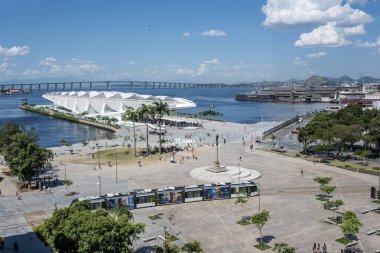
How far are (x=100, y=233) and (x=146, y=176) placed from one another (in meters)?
33.2

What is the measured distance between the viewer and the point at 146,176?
58.8 metres

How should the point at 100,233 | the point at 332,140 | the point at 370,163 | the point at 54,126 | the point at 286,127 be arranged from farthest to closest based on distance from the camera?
the point at 54,126
the point at 286,127
the point at 332,140
the point at 370,163
the point at 100,233

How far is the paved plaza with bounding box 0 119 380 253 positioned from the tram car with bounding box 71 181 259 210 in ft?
3.33

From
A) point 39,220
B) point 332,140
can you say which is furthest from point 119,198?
point 332,140

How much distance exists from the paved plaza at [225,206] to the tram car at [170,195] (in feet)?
3.33

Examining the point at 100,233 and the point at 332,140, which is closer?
the point at 100,233

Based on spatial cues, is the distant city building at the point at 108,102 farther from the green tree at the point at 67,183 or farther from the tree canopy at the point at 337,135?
the green tree at the point at 67,183

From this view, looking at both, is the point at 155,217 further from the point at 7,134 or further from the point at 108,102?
the point at 108,102

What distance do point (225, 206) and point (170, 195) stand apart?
6206 millimetres

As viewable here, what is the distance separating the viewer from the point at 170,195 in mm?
46125

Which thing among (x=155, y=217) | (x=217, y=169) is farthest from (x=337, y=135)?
(x=155, y=217)

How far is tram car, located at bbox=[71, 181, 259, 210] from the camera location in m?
43.8

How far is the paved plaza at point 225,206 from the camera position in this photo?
35.6 metres

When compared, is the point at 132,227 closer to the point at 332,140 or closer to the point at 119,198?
the point at 119,198
